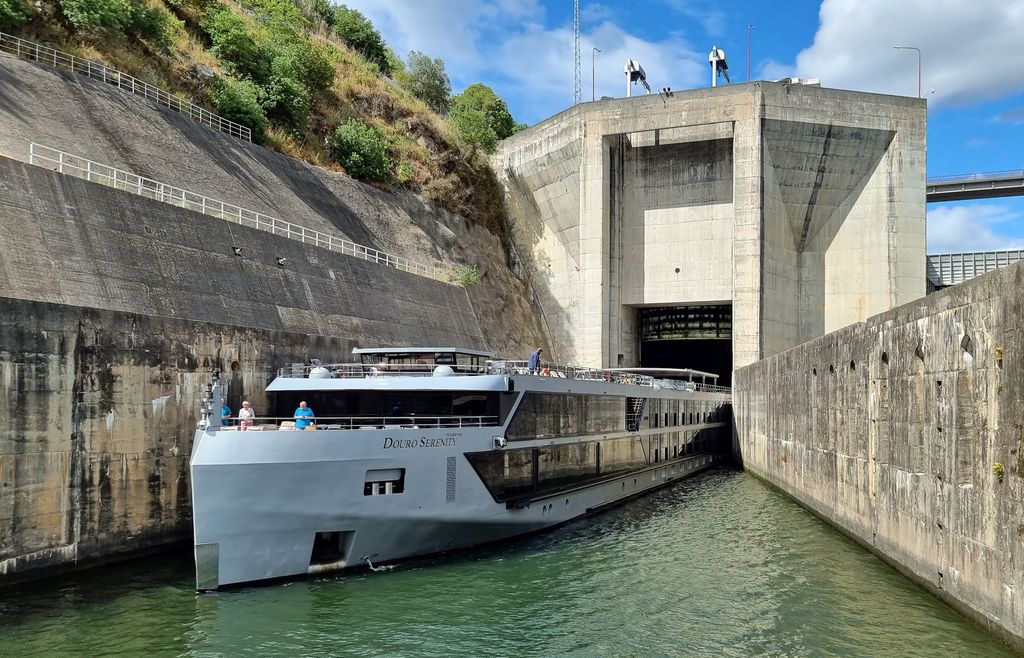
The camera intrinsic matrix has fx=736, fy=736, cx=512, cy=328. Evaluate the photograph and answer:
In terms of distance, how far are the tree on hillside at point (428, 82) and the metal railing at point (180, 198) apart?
1074 inches

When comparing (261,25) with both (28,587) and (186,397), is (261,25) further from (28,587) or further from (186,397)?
(28,587)

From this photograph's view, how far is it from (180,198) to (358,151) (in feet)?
49.9

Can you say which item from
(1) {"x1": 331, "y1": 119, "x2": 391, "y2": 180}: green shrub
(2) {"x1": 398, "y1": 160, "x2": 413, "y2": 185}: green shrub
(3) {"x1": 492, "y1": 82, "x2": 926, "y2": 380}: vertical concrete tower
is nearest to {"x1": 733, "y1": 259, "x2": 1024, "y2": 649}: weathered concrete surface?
(3) {"x1": 492, "y1": 82, "x2": 926, "y2": 380}: vertical concrete tower

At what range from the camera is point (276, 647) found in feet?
34.3

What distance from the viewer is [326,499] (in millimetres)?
13414

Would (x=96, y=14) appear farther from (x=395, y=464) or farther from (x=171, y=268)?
(x=395, y=464)

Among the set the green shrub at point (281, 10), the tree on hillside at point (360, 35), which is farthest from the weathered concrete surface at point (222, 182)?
the tree on hillside at point (360, 35)

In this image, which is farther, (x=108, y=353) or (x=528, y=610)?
(x=108, y=353)

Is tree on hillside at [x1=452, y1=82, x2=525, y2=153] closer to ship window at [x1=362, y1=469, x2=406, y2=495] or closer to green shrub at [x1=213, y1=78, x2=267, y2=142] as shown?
green shrub at [x1=213, y1=78, x2=267, y2=142]

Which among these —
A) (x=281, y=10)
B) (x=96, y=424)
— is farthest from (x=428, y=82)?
(x=96, y=424)

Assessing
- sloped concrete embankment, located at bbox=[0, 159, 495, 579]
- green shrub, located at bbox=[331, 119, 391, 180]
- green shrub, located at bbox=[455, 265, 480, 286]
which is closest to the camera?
sloped concrete embankment, located at bbox=[0, 159, 495, 579]

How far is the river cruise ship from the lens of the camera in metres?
12.7

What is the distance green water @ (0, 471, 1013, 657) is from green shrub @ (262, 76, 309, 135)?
1007 inches

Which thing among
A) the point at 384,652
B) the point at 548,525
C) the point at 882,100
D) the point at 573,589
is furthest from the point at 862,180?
the point at 384,652
